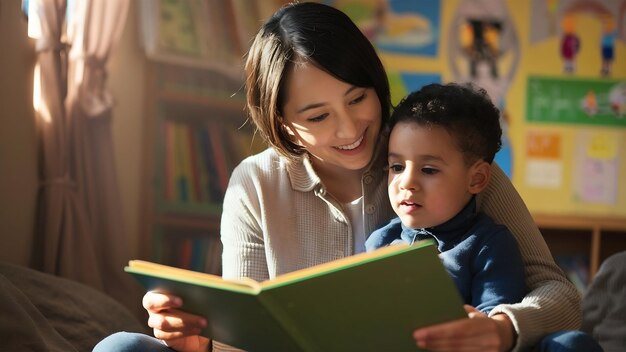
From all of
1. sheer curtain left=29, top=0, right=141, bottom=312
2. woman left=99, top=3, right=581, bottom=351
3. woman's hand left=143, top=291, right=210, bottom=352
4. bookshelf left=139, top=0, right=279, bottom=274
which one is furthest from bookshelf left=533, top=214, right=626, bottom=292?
woman's hand left=143, top=291, right=210, bottom=352

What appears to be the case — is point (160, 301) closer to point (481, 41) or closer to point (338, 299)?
point (338, 299)

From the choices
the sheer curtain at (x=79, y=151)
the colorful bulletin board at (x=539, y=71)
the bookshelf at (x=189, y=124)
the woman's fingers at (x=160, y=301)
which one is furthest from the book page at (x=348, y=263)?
the colorful bulletin board at (x=539, y=71)

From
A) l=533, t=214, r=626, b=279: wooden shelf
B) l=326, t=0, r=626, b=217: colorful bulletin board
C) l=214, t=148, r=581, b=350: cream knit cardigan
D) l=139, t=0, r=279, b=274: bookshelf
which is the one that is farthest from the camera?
l=326, t=0, r=626, b=217: colorful bulletin board

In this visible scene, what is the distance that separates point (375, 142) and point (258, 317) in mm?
587

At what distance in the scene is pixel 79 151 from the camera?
3.20m

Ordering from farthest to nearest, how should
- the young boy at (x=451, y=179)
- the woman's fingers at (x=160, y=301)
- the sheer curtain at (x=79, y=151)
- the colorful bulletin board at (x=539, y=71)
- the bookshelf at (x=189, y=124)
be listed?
the colorful bulletin board at (x=539, y=71), the bookshelf at (x=189, y=124), the sheer curtain at (x=79, y=151), the young boy at (x=451, y=179), the woman's fingers at (x=160, y=301)

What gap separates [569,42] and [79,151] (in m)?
2.83

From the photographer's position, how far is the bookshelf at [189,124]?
380cm

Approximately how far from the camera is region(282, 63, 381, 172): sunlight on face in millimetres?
1749

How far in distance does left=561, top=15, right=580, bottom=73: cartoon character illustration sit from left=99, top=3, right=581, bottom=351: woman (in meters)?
3.23

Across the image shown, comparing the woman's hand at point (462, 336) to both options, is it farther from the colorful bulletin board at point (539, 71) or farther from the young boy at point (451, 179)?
the colorful bulletin board at point (539, 71)

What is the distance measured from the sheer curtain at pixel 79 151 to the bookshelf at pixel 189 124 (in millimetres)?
336

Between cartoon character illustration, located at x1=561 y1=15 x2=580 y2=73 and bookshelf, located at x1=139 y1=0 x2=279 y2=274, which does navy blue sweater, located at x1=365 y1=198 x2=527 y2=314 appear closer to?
bookshelf, located at x1=139 y1=0 x2=279 y2=274

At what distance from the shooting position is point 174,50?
381cm
